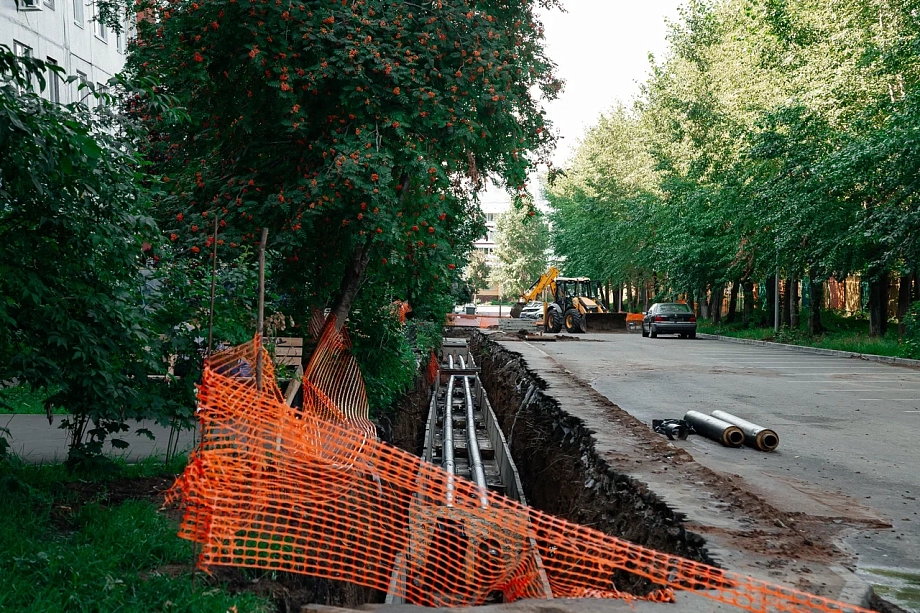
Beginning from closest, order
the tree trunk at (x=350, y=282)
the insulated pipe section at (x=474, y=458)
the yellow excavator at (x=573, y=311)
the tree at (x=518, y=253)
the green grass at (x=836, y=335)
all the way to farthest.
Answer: the tree trunk at (x=350, y=282)
the insulated pipe section at (x=474, y=458)
the green grass at (x=836, y=335)
the yellow excavator at (x=573, y=311)
the tree at (x=518, y=253)

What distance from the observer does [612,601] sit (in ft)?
13.1

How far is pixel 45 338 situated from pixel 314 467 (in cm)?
200

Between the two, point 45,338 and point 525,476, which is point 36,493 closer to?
point 45,338

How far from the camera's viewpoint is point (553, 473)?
9992 mm

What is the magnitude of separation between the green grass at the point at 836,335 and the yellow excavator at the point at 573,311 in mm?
4856

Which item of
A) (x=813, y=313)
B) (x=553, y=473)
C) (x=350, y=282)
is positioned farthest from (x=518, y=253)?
(x=553, y=473)

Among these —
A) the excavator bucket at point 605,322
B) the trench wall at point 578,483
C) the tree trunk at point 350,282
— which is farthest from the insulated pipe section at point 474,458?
the excavator bucket at point 605,322

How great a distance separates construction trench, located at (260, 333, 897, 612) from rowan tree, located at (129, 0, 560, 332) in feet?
9.54

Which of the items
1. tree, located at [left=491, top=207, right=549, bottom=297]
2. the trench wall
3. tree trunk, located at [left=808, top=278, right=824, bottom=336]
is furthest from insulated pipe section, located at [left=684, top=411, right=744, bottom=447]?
tree, located at [left=491, top=207, right=549, bottom=297]

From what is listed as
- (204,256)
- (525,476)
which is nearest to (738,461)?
(525,476)

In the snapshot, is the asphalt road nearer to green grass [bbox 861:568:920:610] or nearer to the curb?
green grass [bbox 861:568:920:610]

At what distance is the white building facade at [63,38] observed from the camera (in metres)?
22.9

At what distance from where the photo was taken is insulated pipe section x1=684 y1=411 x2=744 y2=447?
9.66 metres

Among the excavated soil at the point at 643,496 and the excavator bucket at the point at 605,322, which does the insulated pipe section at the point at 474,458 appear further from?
the excavator bucket at the point at 605,322
